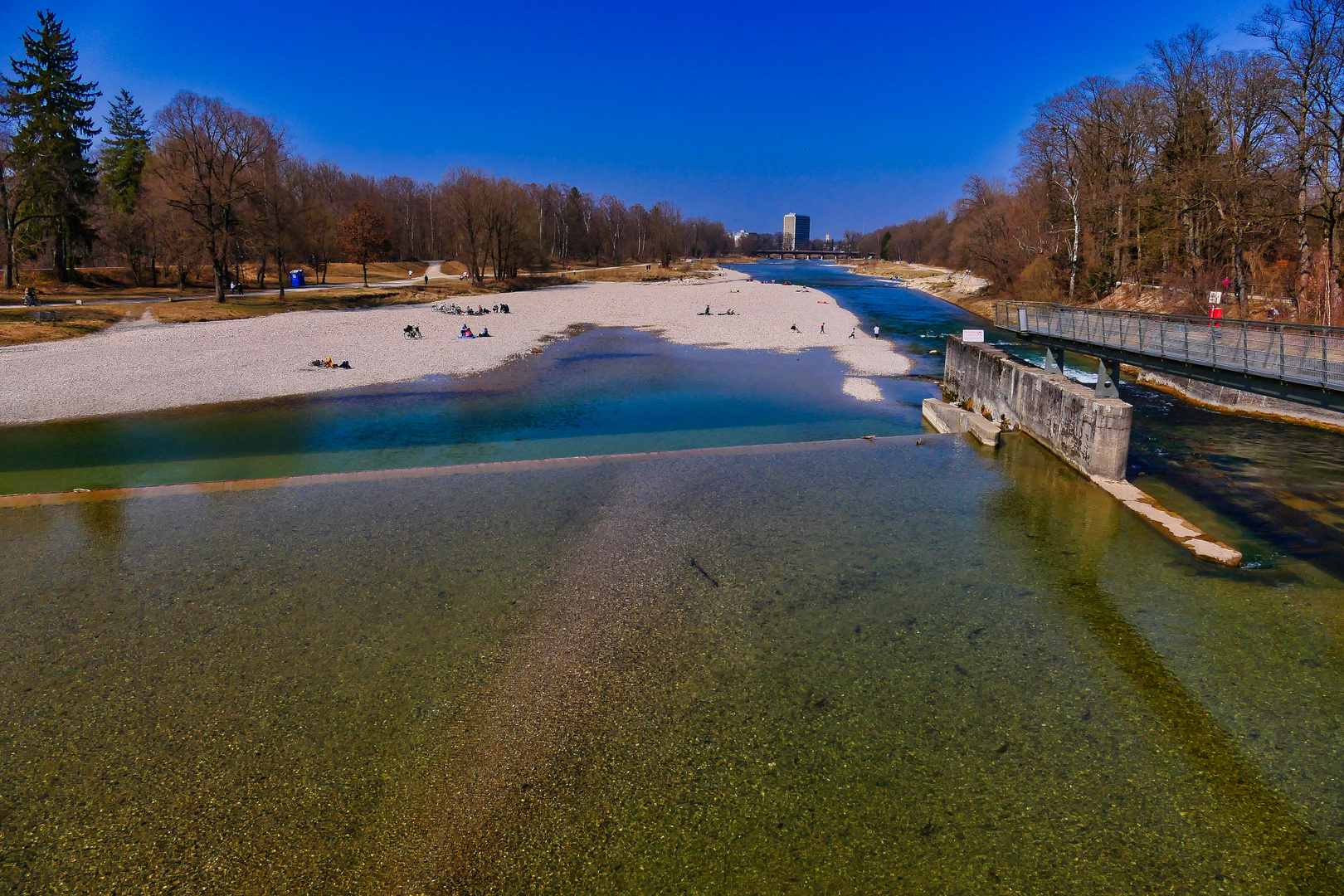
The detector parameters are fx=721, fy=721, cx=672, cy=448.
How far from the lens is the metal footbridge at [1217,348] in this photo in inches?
456

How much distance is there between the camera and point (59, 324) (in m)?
33.9

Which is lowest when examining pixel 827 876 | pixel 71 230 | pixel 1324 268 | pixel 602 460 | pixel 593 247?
pixel 827 876

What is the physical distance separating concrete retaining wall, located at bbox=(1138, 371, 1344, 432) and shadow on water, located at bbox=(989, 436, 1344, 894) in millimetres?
8775

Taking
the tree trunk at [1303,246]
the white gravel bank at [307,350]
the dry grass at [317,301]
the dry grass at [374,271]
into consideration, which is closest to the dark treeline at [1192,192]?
the tree trunk at [1303,246]

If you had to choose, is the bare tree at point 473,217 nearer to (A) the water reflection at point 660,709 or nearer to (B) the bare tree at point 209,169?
(B) the bare tree at point 209,169

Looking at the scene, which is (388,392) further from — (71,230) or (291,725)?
(71,230)

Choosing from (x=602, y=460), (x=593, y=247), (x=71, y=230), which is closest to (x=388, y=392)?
(x=602, y=460)

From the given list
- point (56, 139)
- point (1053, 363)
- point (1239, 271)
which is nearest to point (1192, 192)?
point (1239, 271)

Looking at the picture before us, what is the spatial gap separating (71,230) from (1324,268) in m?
68.1

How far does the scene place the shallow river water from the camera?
5.86 m

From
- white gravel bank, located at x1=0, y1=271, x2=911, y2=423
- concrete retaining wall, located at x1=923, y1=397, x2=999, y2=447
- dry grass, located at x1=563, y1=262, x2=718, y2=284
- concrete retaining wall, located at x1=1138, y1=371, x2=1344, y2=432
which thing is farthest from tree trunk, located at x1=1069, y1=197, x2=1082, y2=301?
dry grass, located at x1=563, y1=262, x2=718, y2=284

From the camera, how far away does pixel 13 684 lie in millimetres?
8148

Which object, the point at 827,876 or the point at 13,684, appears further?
the point at 13,684

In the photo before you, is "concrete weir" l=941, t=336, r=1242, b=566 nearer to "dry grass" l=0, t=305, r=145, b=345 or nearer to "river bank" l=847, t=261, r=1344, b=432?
"river bank" l=847, t=261, r=1344, b=432
